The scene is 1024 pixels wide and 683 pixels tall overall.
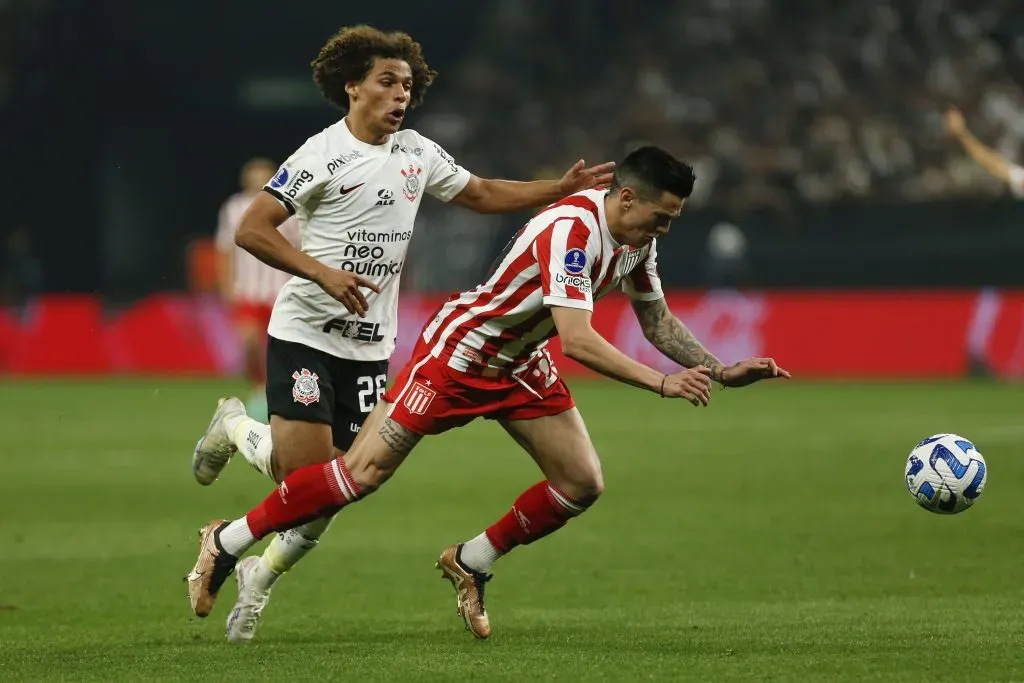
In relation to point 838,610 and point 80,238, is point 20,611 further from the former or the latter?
point 80,238

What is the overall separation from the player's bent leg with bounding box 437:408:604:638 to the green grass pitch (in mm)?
215

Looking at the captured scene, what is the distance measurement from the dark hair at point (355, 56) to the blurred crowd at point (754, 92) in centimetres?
1549

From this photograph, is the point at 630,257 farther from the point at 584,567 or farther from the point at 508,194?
the point at 584,567

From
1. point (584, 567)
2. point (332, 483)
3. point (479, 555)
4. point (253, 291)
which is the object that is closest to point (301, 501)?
point (332, 483)

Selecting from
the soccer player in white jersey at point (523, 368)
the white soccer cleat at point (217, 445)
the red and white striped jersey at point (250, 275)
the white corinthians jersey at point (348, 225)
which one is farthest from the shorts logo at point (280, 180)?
the red and white striped jersey at point (250, 275)

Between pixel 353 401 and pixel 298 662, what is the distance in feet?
4.85

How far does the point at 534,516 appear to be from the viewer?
6.84 metres

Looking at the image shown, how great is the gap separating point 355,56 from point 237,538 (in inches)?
80.2

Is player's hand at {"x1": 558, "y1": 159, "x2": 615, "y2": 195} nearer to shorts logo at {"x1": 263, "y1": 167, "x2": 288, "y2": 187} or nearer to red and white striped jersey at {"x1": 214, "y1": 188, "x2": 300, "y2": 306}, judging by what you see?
shorts logo at {"x1": 263, "y1": 167, "x2": 288, "y2": 187}

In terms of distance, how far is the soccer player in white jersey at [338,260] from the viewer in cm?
692

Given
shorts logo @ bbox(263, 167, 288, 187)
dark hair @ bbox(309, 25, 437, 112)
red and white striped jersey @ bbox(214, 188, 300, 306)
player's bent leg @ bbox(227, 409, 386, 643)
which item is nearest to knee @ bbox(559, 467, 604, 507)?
player's bent leg @ bbox(227, 409, 386, 643)

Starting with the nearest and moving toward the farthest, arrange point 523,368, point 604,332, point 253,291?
1. point 523,368
2. point 253,291
3. point 604,332

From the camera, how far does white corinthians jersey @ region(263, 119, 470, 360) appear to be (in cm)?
695

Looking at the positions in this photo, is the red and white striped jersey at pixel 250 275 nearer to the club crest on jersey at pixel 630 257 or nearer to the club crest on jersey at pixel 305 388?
the club crest on jersey at pixel 305 388
